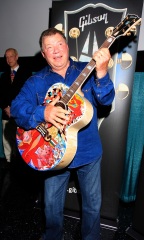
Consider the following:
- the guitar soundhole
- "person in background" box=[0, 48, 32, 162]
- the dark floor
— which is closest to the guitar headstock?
the guitar soundhole

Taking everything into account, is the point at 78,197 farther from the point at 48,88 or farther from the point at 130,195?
the point at 48,88

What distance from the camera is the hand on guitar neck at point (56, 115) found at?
140cm

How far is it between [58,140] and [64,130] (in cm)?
8

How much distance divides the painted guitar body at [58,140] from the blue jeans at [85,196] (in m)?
0.22

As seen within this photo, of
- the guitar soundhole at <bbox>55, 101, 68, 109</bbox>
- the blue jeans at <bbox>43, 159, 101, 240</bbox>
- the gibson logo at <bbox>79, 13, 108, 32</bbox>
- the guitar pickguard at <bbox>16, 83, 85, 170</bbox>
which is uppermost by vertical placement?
the gibson logo at <bbox>79, 13, 108, 32</bbox>

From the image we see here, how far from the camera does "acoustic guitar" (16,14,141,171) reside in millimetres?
1408

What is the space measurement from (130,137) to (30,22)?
2417 mm

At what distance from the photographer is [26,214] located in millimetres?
2320

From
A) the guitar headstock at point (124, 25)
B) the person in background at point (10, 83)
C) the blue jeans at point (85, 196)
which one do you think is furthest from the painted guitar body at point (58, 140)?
the person in background at point (10, 83)

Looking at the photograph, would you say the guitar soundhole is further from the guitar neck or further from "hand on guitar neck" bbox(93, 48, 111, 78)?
"hand on guitar neck" bbox(93, 48, 111, 78)

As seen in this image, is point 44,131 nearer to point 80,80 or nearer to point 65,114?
point 65,114

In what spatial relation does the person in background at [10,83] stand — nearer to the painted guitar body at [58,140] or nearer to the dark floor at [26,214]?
the dark floor at [26,214]

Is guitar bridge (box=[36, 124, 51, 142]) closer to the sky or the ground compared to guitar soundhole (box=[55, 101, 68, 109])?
closer to the ground

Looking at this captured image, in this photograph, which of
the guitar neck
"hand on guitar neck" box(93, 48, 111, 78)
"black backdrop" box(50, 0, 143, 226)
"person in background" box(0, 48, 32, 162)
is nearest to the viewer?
"hand on guitar neck" box(93, 48, 111, 78)
